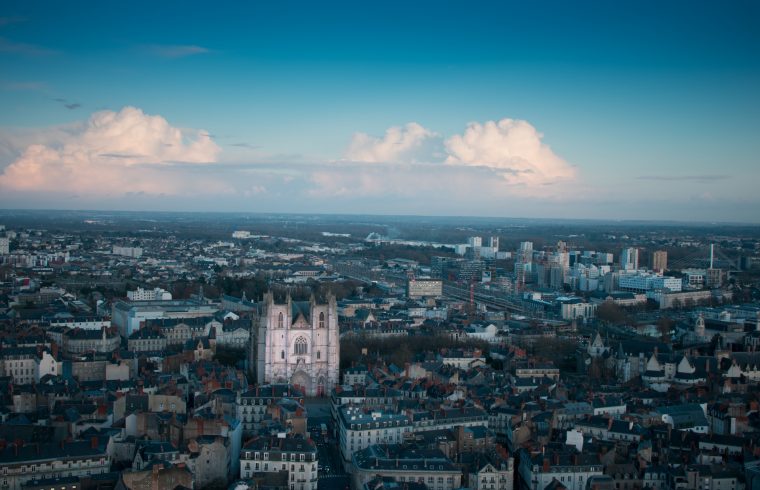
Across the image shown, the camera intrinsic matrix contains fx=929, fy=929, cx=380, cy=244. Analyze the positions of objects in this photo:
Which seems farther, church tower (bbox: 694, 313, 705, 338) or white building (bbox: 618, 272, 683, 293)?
white building (bbox: 618, 272, 683, 293)

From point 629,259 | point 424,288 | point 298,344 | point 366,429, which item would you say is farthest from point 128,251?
point 366,429

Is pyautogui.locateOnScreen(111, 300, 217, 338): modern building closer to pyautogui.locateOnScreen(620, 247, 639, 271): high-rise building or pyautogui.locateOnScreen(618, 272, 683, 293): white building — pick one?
pyautogui.locateOnScreen(618, 272, 683, 293): white building

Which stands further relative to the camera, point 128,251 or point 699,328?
point 128,251

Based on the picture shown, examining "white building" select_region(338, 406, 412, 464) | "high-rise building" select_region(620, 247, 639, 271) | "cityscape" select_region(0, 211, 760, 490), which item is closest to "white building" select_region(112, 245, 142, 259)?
"cityscape" select_region(0, 211, 760, 490)

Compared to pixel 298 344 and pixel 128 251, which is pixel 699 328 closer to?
pixel 298 344

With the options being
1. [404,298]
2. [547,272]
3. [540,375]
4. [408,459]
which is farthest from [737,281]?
[408,459]

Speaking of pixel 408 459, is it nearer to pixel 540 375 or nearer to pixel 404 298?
pixel 540 375

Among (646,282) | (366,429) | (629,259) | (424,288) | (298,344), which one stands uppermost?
(629,259)

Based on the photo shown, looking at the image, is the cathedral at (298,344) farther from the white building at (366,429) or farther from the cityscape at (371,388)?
the white building at (366,429)

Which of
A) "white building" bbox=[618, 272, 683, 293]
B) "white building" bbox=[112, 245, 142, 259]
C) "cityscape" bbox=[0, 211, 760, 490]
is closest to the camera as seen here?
"cityscape" bbox=[0, 211, 760, 490]
